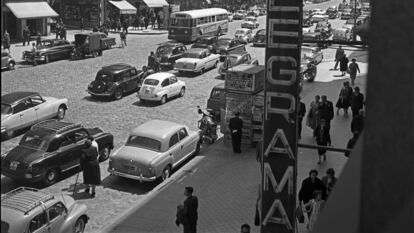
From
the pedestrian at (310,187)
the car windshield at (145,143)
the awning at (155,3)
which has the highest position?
the awning at (155,3)

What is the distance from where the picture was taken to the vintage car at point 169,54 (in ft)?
115

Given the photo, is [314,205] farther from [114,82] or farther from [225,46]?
[225,46]

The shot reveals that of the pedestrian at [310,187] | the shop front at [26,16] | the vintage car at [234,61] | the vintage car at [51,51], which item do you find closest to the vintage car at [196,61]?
the vintage car at [234,61]

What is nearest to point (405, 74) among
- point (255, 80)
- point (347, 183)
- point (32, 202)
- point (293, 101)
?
point (347, 183)

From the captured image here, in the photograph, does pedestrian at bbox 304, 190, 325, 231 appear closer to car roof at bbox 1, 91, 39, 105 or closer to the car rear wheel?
the car rear wheel

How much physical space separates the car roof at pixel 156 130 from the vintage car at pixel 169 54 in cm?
1730

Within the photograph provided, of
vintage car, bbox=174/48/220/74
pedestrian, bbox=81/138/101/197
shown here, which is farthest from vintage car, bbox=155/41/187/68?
pedestrian, bbox=81/138/101/197

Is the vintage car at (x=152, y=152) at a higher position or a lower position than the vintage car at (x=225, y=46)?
lower

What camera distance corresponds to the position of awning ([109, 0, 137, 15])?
54219mm

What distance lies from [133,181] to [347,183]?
12.2 metres

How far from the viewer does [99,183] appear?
50.1ft

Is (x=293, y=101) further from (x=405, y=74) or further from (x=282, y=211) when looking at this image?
(x=405, y=74)

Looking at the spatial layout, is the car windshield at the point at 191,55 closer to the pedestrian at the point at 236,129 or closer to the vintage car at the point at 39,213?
the pedestrian at the point at 236,129

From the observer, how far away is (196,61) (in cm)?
3291
